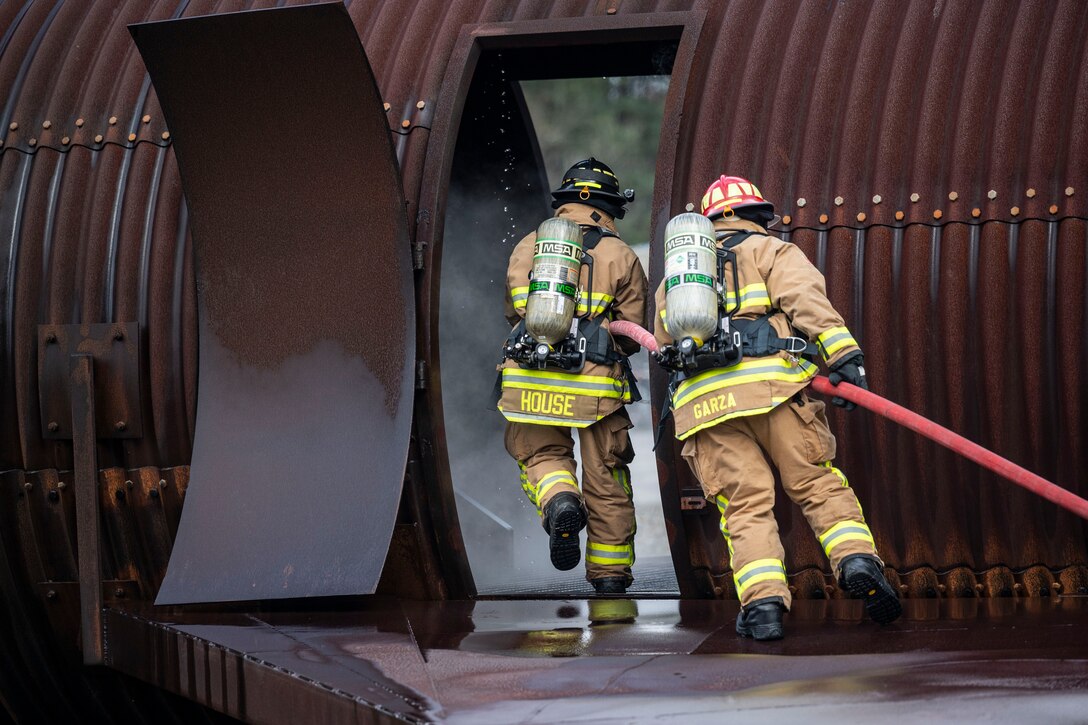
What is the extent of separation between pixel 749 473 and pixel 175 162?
3.29m

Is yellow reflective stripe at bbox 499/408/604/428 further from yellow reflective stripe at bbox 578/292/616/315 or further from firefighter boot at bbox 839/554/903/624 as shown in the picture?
firefighter boot at bbox 839/554/903/624

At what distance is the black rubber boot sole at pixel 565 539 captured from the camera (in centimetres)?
577

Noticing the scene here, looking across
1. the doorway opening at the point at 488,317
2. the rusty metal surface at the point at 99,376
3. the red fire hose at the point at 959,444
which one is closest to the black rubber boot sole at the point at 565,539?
the red fire hose at the point at 959,444

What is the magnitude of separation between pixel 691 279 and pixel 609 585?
1.85 meters

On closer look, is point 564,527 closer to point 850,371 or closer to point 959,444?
point 850,371

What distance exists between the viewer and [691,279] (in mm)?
4910

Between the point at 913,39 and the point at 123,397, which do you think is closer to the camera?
the point at 913,39

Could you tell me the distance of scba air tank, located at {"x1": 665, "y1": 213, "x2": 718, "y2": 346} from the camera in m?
4.88

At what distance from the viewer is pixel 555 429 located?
20.1ft

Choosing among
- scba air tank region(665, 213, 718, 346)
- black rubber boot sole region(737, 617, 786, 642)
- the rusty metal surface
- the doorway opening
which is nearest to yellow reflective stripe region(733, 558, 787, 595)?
black rubber boot sole region(737, 617, 786, 642)

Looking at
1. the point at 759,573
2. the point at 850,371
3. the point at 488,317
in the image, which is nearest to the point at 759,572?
the point at 759,573

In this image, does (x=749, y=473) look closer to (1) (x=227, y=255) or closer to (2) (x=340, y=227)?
(2) (x=340, y=227)

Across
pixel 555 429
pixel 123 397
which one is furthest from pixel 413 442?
pixel 123 397

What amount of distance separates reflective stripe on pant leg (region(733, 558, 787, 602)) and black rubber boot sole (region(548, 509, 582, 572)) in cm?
112
